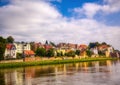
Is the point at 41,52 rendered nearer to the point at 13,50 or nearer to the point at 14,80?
the point at 13,50

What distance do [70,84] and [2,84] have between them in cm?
1171

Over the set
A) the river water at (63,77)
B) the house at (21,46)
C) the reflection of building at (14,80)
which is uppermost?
the house at (21,46)

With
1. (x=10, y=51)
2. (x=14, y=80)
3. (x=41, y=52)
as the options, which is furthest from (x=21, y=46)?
(x=14, y=80)

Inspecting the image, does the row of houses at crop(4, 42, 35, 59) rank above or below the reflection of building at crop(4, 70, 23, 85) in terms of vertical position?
above

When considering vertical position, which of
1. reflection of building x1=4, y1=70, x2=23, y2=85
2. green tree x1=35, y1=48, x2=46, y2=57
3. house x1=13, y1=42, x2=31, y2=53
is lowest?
reflection of building x1=4, y1=70, x2=23, y2=85

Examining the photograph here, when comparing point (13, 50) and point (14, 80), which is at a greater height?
point (13, 50)

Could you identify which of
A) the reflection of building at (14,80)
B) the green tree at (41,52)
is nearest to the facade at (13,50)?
the green tree at (41,52)

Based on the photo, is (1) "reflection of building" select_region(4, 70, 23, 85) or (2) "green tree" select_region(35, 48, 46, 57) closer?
(1) "reflection of building" select_region(4, 70, 23, 85)

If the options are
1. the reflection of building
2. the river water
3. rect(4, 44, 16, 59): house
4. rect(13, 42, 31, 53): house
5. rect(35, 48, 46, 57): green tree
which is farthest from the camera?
rect(13, 42, 31, 53): house

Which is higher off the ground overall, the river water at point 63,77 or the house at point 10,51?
the house at point 10,51

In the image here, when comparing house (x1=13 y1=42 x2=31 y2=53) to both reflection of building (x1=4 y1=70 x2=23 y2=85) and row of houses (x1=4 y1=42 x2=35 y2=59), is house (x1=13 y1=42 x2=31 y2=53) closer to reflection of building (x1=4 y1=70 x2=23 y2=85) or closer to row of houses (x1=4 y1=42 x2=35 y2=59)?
row of houses (x1=4 y1=42 x2=35 y2=59)

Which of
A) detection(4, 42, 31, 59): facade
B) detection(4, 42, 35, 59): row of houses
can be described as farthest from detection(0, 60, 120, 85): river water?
detection(4, 42, 35, 59): row of houses

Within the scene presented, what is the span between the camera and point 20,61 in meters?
108

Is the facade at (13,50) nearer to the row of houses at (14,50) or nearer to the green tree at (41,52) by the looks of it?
the row of houses at (14,50)
